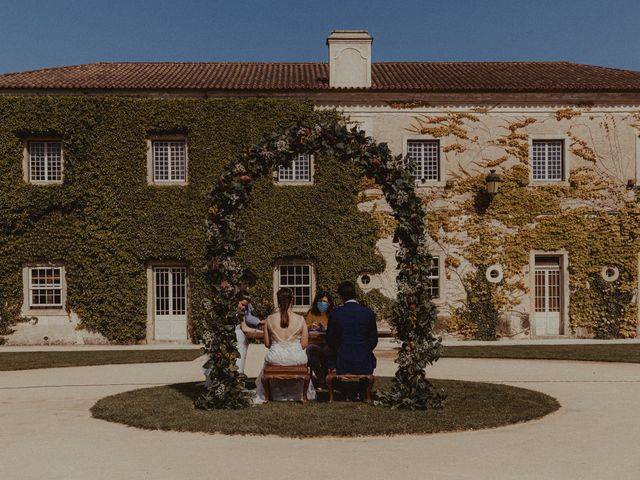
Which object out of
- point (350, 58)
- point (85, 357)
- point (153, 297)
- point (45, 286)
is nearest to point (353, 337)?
point (85, 357)

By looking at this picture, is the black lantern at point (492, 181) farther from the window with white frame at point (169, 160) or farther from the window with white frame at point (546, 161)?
the window with white frame at point (169, 160)

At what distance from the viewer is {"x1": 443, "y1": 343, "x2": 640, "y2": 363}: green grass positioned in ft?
52.2

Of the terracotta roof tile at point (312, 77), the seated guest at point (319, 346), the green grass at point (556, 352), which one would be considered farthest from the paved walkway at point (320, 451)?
the terracotta roof tile at point (312, 77)

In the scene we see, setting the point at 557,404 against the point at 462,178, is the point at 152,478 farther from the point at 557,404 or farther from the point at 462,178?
the point at 462,178

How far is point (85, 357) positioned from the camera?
17.1 metres

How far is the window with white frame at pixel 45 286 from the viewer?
21.3 m

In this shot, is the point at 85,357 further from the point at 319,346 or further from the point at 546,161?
the point at 546,161

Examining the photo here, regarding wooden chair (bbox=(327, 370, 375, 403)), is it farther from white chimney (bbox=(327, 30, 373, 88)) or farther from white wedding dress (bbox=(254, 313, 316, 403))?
white chimney (bbox=(327, 30, 373, 88))

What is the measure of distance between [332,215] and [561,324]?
7944 mm

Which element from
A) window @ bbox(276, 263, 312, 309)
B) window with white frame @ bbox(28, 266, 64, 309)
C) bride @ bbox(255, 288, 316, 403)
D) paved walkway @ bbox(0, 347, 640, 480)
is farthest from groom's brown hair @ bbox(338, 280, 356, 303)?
window with white frame @ bbox(28, 266, 64, 309)

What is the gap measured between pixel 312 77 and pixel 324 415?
1700 cm

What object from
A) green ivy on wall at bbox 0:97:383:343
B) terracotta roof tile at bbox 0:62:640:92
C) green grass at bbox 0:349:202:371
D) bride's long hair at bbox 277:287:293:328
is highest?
terracotta roof tile at bbox 0:62:640:92

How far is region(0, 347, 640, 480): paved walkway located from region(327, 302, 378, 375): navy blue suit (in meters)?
2.28

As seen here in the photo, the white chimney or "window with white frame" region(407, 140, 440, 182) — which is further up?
the white chimney
